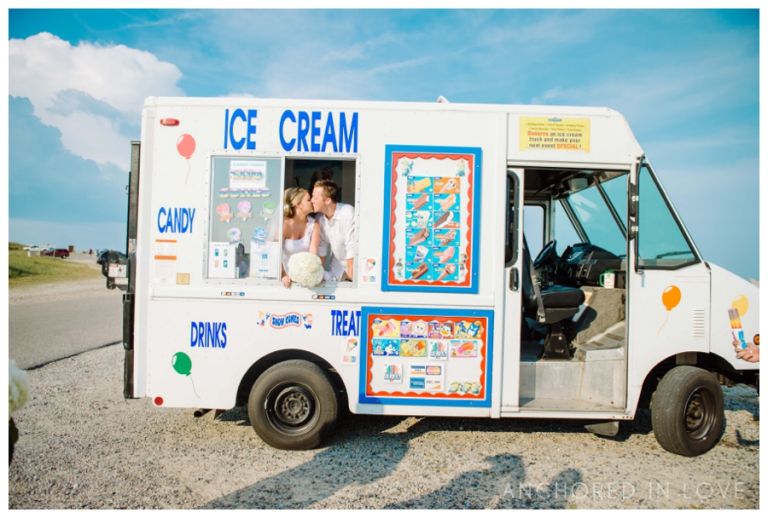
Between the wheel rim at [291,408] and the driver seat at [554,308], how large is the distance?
2.13 metres

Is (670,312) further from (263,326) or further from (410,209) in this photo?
(263,326)

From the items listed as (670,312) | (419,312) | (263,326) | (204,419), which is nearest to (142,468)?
(204,419)

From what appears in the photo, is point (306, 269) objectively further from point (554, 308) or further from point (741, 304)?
point (741, 304)

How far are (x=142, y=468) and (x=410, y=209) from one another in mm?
2962

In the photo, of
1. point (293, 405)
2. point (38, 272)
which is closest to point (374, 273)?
point (293, 405)

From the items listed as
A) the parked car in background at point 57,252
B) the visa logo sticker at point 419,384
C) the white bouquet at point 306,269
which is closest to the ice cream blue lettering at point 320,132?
the white bouquet at point 306,269

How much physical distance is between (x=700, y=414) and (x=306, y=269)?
11.9 feet

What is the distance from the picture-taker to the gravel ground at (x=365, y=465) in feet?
12.1

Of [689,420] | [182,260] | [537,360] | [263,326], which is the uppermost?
[182,260]

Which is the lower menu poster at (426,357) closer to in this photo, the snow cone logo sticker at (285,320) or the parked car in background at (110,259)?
the snow cone logo sticker at (285,320)

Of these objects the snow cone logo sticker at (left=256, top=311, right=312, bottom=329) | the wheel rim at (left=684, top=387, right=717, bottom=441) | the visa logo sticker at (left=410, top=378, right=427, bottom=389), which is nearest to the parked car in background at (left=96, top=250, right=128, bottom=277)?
the snow cone logo sticker at (left=256, top=311, right=312, bottom=329)

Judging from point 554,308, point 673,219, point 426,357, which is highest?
point 673,219

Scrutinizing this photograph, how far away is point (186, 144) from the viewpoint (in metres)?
4.33

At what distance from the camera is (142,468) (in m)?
4.06
